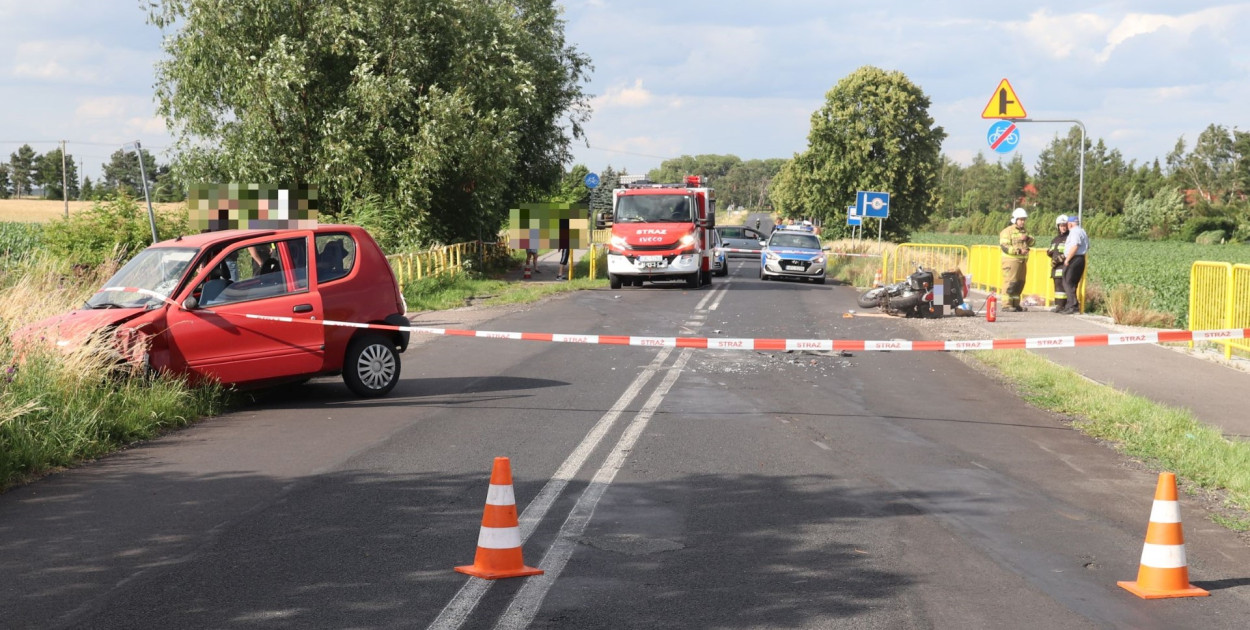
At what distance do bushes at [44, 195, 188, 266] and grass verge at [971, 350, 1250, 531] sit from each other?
634 inches

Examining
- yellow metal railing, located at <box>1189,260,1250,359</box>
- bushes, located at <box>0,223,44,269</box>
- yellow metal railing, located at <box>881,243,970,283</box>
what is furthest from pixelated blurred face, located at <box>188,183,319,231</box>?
yellow metal railing, located at <box>881,243,970,283</box>

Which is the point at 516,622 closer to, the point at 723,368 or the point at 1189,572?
the point at 1189,572

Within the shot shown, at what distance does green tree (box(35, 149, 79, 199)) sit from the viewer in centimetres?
12938

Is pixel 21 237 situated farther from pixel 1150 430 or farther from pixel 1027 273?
pixel 1150 430

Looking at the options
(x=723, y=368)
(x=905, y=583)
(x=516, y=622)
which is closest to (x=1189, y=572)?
(x=905, y=583)

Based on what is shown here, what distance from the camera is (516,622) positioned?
4.84 meters

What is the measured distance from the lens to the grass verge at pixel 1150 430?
26.3ft

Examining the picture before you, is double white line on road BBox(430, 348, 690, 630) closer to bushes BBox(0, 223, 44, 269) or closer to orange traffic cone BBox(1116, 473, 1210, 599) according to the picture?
orange traffic cone BBox(1116, 473, 1210, 599)

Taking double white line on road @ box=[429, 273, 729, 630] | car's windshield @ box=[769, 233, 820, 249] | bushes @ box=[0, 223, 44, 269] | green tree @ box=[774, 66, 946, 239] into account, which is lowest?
double white line on road @ box=[429, 273, 729, 630]

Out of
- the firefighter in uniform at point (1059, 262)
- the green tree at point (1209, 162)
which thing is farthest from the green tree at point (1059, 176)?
the firefighter in uniform at point (1059, 262)

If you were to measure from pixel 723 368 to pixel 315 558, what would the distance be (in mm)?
8968

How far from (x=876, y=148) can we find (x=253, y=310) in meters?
71.2

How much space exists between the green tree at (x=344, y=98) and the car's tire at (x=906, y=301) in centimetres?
1339

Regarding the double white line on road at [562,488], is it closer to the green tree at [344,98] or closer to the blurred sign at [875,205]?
the green tree at [344,98]
